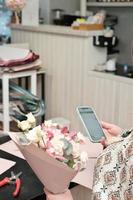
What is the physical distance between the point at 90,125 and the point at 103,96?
1.32m

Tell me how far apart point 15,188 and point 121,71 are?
1.80m

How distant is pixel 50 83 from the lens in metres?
3.03

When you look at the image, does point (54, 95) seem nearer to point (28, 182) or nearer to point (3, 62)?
point (3, 62)

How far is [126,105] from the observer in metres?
2.53

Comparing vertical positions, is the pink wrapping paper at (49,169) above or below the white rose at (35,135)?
below

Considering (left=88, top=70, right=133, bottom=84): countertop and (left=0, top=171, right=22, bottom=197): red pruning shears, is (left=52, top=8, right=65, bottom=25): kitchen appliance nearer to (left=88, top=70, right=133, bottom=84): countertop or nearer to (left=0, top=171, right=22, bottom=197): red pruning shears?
(left=88, top=70, right=133, bottom=84): countertop

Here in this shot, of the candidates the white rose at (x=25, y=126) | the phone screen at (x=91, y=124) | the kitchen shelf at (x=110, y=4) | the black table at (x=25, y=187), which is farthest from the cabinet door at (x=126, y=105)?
the white rose at (x=25, y=126)

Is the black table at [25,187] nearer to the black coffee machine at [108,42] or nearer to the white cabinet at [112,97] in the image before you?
the white cabinet at [112,97]

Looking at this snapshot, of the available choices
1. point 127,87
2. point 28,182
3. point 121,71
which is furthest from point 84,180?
point 121,71

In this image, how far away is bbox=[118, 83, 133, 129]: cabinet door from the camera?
2486 millimetres

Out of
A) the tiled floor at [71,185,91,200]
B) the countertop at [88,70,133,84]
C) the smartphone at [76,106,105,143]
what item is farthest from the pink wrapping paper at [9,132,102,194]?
the countertop at [88,70,133,84]

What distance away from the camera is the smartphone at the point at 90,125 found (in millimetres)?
1366

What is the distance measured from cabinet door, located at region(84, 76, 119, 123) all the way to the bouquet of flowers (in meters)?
1.70

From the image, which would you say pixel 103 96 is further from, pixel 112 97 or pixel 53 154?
pixel 53 154
